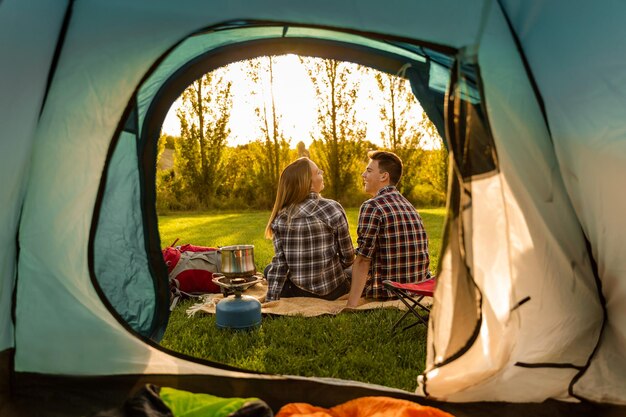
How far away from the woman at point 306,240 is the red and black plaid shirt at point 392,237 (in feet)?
0.84

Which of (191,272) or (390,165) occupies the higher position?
(390,165)

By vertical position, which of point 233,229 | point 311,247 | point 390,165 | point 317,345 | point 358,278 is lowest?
point 317,345

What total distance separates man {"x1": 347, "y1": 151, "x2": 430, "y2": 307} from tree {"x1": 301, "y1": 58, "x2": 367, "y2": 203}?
8279 millimetres

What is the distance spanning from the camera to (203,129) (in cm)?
1227

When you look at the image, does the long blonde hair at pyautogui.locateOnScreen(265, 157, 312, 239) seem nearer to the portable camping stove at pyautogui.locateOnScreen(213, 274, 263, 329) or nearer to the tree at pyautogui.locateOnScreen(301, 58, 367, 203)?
the portable camping stove at pyautogui.locateOnScreen(213, 274, 263, 329)

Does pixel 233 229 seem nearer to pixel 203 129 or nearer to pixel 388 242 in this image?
pixel 203 129

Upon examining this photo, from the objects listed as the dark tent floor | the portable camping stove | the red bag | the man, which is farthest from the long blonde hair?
the dark tent floor

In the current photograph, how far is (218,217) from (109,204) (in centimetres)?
903

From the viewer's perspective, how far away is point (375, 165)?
3.55 meters

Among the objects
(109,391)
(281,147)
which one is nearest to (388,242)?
(109,391)

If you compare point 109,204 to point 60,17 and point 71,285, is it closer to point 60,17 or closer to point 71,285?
point 71,285

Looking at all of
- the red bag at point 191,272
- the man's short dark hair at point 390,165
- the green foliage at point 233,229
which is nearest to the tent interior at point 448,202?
the man's short dark hair at point 390,165

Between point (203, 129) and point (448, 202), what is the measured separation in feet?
36.7

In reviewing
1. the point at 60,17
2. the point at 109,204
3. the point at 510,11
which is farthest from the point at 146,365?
the point at 510,11
